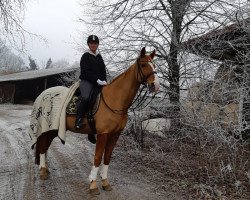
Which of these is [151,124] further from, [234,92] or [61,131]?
[61,131]

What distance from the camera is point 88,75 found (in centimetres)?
629

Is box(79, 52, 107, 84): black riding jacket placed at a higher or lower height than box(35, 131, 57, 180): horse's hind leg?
higher

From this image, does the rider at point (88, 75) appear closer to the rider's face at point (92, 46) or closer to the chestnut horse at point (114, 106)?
the rider's face at point (92, 46)

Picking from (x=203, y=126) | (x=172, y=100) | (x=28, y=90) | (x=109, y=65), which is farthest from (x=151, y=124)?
(x=28, y=90)

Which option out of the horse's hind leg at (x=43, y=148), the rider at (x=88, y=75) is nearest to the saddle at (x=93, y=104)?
the rider at (x=88, y=75)

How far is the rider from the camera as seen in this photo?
6.24 metres

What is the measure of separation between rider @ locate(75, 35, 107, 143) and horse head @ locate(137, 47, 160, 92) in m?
0.76

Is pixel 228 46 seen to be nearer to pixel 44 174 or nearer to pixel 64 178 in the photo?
pixel 64 178

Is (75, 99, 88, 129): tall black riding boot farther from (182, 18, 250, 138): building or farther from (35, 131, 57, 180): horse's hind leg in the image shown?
(182, 18, 250, 138): building

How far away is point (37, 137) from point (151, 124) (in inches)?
397

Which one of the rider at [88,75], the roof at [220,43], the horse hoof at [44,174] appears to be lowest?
the horse hoof at [44,174]

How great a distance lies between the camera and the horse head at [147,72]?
5.72 metres

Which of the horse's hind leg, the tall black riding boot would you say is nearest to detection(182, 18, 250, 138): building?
the tall black riding boot

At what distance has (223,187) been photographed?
655cm
